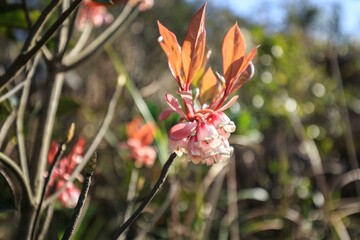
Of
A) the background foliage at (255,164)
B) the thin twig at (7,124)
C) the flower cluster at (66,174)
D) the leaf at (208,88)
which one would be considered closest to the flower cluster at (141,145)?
the background foliage at (255,164)

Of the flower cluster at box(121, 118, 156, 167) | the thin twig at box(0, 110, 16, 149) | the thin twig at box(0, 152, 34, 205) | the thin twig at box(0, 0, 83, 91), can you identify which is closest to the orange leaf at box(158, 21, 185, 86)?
the thin twig at box(0, 0, 83, 91)

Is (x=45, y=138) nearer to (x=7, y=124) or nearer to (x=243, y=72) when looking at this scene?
(x=7, y=124)

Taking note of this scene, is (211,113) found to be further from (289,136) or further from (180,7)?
(180,7)

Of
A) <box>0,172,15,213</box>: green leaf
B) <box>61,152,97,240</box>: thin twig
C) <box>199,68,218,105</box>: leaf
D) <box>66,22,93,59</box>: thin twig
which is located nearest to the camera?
<box>61,152,97,240</box>: thin twig

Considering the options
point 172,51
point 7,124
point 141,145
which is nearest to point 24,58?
point 172,51

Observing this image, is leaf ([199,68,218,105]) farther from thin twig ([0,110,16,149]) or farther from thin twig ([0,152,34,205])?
thin twig ([0,110,16,149])

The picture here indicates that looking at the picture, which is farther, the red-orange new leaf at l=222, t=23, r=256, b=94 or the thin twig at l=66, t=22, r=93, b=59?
the thin twig at l=66, t=22, r=93, b=59
